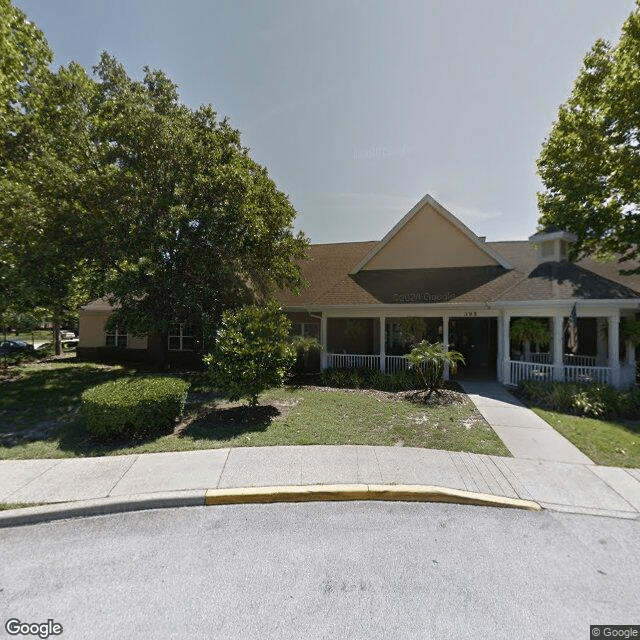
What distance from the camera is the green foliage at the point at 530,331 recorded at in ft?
41.2

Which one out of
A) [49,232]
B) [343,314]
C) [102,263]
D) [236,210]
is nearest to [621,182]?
[343,314]

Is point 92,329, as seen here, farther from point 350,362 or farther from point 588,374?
point 588,374

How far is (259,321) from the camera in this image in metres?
8.60

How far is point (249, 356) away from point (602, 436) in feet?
26.3

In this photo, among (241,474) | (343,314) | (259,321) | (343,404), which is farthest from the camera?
(343,314)

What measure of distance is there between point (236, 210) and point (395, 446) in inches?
334

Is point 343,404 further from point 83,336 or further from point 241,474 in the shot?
point 83,336

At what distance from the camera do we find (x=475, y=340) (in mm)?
16656

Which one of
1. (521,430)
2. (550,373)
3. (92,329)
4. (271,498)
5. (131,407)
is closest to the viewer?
(271,498)

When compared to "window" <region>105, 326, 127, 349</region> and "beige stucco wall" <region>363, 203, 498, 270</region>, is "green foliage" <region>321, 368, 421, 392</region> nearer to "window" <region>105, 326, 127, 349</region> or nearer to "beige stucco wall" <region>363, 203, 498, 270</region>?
"beige stucco wall" <region>363, 203, 498, 270</region>

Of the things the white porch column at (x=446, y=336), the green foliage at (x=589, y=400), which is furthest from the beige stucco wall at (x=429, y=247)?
the green foliage at (x=589, y=400)

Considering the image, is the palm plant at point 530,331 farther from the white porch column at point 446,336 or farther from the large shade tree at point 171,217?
the large shade tree at point 171,217

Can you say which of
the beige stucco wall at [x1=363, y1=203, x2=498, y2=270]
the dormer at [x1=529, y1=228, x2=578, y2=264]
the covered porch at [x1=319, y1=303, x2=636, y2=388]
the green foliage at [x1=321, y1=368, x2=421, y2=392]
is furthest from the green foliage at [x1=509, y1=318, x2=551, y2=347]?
the green foliage at [x1=321, y1=368, x2=421, y2=392]

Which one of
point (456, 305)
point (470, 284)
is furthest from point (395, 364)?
point (470, 284)
